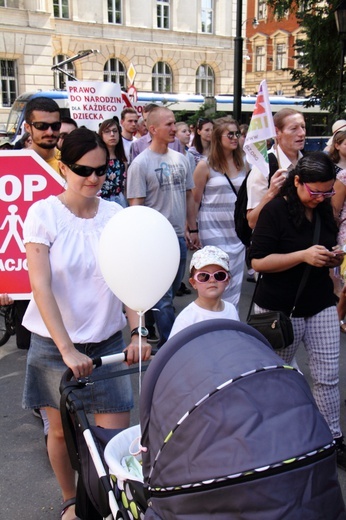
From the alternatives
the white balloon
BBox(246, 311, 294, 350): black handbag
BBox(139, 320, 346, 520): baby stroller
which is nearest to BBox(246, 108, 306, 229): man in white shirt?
BBox(246, 311, 294, 350): black handbag

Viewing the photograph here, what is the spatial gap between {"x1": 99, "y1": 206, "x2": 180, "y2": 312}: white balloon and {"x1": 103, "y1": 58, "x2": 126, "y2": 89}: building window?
38.2 metres

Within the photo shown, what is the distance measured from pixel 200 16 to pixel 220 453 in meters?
44.1

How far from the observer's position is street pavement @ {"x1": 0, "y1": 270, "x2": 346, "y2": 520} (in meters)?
3.23

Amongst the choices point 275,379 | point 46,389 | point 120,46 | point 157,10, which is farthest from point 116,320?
point 157,10

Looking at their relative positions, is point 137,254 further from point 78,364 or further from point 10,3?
point 10,3

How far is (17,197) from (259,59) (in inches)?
2194

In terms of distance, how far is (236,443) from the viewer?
4.96 feet

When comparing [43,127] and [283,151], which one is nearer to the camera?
[43,127]

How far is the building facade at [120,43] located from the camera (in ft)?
112

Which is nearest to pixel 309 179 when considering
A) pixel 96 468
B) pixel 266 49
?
pixel 96 468

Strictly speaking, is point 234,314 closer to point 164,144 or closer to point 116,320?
point 116,320

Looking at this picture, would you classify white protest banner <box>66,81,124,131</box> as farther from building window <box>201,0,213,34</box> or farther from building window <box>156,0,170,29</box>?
building window <box>201,0,213,34</box>

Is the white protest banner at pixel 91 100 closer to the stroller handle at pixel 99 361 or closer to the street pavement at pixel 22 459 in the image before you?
the street pavement at pixel 22 459

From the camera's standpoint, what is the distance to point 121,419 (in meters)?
2.85
